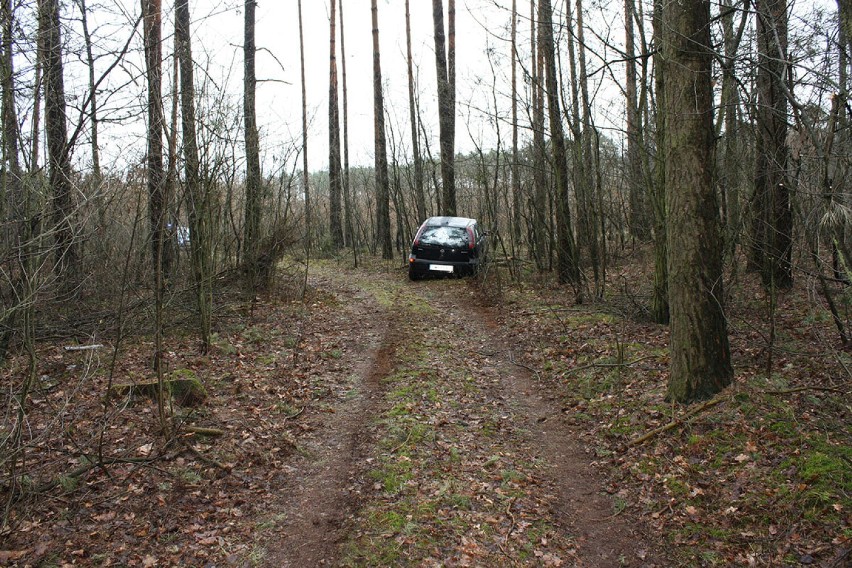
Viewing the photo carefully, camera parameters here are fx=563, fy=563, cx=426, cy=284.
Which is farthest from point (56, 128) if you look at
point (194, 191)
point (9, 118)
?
point (9, 118)

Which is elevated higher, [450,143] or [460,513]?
[450,143]

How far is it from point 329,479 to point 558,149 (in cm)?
826

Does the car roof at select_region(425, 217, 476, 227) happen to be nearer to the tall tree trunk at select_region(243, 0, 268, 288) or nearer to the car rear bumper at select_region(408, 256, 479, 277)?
the car rear bumper at select_region(408, 256, 479, 277)

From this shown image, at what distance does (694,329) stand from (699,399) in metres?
0.69

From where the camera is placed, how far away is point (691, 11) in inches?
218

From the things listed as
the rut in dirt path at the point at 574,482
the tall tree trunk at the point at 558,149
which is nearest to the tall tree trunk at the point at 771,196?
the tall tree trunk at the point at 558,149

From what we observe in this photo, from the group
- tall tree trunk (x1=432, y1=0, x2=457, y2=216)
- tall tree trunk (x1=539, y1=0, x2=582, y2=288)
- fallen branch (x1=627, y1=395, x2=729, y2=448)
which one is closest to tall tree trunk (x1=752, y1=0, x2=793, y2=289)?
fallen branch (x1=627, y1=395, x2=729, y2=448)

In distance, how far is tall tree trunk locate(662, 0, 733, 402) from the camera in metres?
5.57

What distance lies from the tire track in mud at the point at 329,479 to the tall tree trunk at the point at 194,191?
2.37 metres

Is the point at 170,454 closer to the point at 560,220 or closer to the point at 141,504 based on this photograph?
the point at 141,504

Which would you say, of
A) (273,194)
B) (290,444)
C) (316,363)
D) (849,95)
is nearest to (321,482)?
(290,444)

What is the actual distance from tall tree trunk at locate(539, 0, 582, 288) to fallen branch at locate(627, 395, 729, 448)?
16.9 ft

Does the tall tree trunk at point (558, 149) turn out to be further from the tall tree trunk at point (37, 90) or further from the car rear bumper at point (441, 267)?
the tall tree trunk at point (37, 90)

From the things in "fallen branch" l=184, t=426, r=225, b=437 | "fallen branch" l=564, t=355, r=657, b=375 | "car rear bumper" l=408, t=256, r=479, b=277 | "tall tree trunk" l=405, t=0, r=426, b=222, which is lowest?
"fallen branch" l=184, t=426, r=225, b=437
